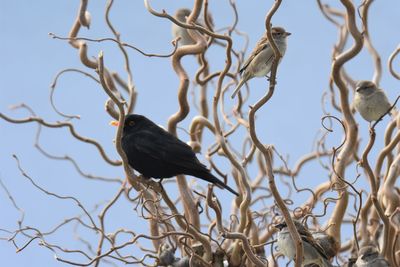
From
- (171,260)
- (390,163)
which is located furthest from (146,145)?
(390,163)

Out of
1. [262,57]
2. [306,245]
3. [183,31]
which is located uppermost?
[183,31]

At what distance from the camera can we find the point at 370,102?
720 centimetres

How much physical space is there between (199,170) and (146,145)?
45cm

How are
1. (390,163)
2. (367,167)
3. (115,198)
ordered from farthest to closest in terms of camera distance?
(390,163) → (115,198) → (367,167)

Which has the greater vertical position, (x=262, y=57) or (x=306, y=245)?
(x=262, y=57)

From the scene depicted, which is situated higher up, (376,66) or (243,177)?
(376,66)

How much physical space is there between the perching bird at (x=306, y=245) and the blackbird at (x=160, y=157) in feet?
2.33

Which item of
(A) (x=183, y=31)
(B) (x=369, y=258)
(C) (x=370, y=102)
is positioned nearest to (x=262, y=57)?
(C) (x=370, y=102)

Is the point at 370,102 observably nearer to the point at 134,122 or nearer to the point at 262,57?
the point at 262,57

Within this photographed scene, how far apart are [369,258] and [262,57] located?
1634 mm

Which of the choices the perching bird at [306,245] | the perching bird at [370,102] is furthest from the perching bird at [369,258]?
the perching bird at [370,102]

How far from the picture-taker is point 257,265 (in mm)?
5672

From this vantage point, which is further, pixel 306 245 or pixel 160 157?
pixel 160 157

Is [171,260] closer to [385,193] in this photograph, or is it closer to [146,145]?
[146,145]
